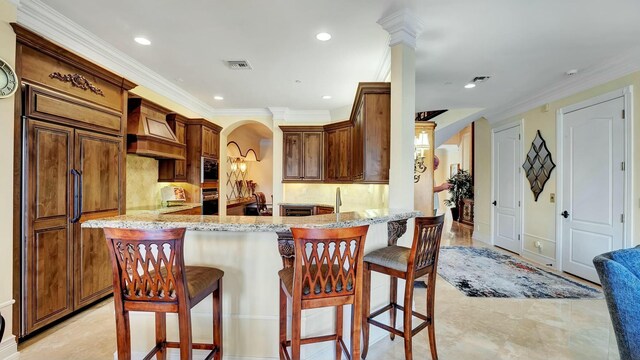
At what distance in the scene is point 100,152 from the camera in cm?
281

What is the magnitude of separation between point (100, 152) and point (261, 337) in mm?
2426

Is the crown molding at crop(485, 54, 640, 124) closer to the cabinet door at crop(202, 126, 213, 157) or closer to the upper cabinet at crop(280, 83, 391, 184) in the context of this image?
the upper cabinet at crop(280, 83, 391, 184)

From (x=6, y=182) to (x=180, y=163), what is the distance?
249cm

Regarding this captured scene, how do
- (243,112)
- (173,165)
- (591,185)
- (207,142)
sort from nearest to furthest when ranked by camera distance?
(591,185) < (173,165) < (207,142) < (243,112)

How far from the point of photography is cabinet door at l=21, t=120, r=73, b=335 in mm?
2205

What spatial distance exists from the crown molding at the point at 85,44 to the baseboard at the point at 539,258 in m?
6.48

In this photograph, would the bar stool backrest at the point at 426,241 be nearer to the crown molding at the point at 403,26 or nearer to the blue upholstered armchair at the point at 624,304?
the blue upholstered armchair at the point at 624,304

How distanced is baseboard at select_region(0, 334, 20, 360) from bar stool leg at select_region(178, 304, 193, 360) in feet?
5.43

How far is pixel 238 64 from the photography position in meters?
3.70

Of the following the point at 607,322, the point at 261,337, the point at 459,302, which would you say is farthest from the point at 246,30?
the point at 607,322

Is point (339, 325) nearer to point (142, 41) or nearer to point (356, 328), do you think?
point (356, 328)

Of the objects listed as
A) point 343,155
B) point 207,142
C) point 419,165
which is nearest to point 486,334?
point 419,165

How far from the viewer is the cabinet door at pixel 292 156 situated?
18.9 feet

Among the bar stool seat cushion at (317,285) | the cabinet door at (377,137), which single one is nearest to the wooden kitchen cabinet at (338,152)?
the cabinet door at (377,137)
